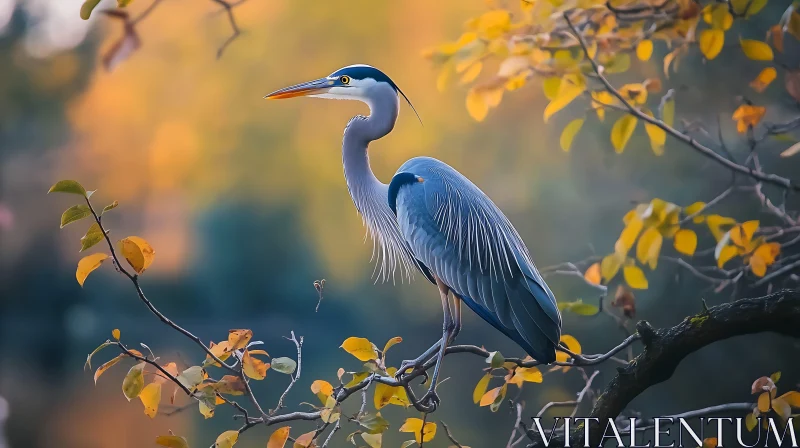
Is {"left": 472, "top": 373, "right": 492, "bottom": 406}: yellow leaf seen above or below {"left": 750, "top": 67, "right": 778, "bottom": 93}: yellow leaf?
below

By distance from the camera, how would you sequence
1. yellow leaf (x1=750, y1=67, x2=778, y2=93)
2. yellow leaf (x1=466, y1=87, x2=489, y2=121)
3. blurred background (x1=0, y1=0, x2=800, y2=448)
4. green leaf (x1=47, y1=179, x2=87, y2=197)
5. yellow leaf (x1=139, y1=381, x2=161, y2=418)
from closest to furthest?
green leaf (x1=47, y1=179, x2=87, y2=197)
yellow leaf (x1=139, y1=381, x2=161, y2=418)
yellow leaf (x1=466, y1=87, x2=489, y2=121)
yellow leaf (x1=750, y1=67, x2=778, y2=93)
blurred background (x1=0, y1=0, x2=800, y2=448)

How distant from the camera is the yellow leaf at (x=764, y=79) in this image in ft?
5.64

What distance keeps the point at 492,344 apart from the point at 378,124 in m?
0.67

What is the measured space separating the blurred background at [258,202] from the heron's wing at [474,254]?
29 centimetres

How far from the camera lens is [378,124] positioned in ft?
5.09

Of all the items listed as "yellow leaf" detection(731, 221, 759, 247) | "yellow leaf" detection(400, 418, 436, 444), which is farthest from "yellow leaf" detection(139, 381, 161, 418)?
"yellow leaf" detection(731, 221, 759, 247)

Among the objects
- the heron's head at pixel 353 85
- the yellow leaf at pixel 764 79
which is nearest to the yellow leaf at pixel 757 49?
the yellow leaf at pixel 764 79

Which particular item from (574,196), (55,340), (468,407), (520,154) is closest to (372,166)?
(520,154)

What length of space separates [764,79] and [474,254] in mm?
883

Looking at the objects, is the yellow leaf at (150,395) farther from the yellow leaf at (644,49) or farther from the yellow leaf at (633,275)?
the yellow leaf at (644,49)

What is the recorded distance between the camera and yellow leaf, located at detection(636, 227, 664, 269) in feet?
5.10

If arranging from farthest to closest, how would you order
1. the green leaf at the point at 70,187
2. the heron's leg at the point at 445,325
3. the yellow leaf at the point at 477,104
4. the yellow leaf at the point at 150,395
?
the yellow leaf at the point at 477,104
the heron's leg at the point at 445,325
the yellow leaf at the point at 150,395
the green leaf at the point at 70,187

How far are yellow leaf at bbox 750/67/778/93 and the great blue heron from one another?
75 centimetres

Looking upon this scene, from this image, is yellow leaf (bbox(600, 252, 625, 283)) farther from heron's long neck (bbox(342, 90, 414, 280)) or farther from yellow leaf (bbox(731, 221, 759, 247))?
heron's long neck (bbox(342, 90, 414, 280))
